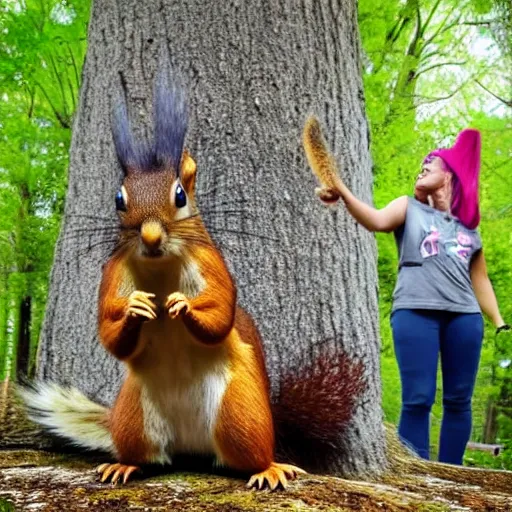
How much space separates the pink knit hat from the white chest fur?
775 mm

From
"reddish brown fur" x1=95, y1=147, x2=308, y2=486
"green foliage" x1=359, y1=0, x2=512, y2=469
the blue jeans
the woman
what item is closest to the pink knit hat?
the woman

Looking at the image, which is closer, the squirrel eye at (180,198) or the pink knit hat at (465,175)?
the squirrel eye at (180,198)

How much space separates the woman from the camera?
1319 mm

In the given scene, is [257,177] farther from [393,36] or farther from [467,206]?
[393,36]

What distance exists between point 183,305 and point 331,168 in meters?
0.40

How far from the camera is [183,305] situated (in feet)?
2.10

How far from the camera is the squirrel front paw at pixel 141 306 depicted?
643 mm

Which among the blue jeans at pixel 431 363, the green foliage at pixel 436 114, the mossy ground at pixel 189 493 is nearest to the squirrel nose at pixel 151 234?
the mossy ground at pixel 189 493

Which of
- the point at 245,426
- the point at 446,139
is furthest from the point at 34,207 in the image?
the point at 245,426

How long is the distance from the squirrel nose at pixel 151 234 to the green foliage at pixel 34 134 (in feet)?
11.2

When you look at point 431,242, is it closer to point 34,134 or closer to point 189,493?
point 189,493

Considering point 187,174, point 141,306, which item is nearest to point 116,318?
point 141,306

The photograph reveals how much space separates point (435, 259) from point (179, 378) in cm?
77

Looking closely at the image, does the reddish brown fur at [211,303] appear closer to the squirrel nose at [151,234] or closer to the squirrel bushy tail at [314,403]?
the squirrel nose at [151,234]
